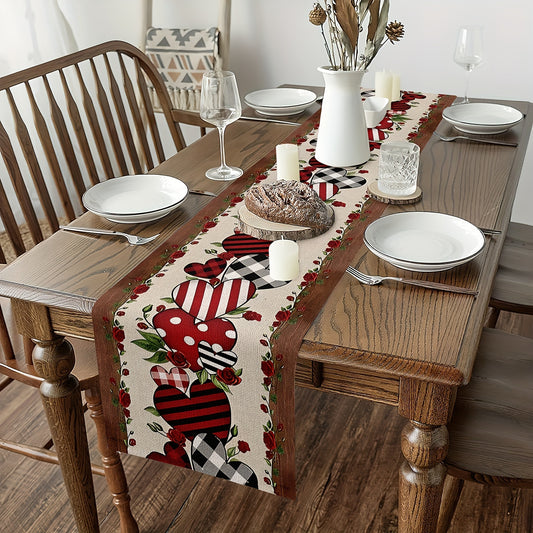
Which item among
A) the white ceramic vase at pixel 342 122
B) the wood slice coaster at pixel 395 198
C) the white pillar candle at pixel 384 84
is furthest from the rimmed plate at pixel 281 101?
the wood slice coaster at pixel 395 198

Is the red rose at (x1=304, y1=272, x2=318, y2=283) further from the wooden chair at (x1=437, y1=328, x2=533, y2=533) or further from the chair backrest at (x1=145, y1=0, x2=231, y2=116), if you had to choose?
the chair backrest at (x1=145, y1=0, x2=231, y2=116)

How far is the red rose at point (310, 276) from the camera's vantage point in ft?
3.52

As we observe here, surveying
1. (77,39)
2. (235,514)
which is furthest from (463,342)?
(77,39)

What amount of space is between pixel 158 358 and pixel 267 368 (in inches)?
7.0

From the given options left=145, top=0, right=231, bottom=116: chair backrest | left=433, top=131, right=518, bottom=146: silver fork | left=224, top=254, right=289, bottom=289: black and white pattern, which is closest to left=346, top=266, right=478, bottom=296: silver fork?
left=224, top=254, right=289, bottom=289: black and white pattern

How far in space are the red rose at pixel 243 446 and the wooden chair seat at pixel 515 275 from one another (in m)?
0.77

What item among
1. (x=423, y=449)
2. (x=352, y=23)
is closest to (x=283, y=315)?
(x=423, y=449)

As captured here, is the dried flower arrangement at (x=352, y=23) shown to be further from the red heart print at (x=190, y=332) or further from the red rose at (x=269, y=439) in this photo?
the red rose at (x=269, y=439)

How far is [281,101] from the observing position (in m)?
1.99

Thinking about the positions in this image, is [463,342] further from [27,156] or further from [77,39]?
[77,39]

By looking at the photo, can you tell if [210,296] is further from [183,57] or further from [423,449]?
[183,57]

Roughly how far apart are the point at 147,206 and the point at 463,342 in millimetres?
705

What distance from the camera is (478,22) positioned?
2537mm

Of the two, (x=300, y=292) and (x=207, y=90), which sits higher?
(x=207, y=90)
